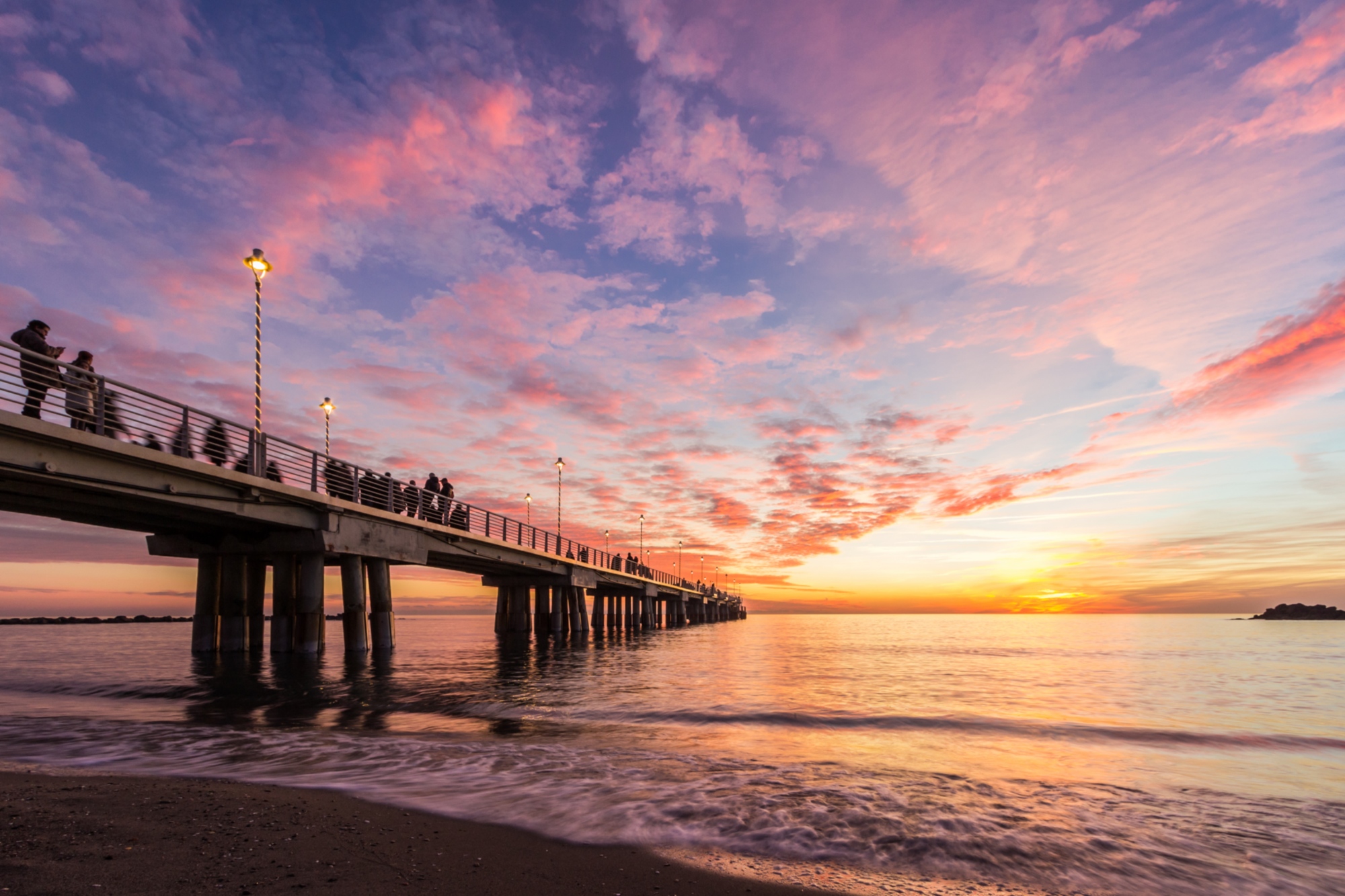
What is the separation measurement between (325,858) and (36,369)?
16367 mm

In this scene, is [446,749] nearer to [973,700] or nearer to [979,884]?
[979,884]

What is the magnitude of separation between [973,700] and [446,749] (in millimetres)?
17328

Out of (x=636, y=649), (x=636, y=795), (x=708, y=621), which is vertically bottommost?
(x=708, y=621)

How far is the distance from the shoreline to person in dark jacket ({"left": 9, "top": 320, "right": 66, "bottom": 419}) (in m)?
11.9

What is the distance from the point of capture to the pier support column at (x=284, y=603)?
27.7 m

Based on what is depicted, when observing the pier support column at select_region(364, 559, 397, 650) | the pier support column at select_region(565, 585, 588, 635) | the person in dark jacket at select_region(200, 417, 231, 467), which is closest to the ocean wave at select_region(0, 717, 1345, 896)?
the person in dark jacket at select_region(200, 417, 231, 467)

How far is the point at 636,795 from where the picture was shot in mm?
8156

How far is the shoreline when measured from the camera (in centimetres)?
470

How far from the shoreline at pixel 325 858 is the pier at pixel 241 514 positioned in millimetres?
12851

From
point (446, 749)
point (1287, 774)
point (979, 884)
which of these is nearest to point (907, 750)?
point (1287, 774)

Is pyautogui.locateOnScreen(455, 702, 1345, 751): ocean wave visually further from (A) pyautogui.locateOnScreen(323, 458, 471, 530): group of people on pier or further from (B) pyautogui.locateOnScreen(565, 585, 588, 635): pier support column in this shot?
(B) pyautogui.locateOnScreen(565, 585, 588, 635): pier support column

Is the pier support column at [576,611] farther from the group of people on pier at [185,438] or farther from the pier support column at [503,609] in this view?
the group of people on pier at [185,438]

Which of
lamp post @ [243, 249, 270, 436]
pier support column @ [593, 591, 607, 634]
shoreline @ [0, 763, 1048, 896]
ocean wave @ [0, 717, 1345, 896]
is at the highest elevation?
lamp post @ [243, 249, 270, 436]

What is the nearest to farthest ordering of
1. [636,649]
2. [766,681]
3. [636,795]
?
[636,795] < [766,681] < [636,649]
